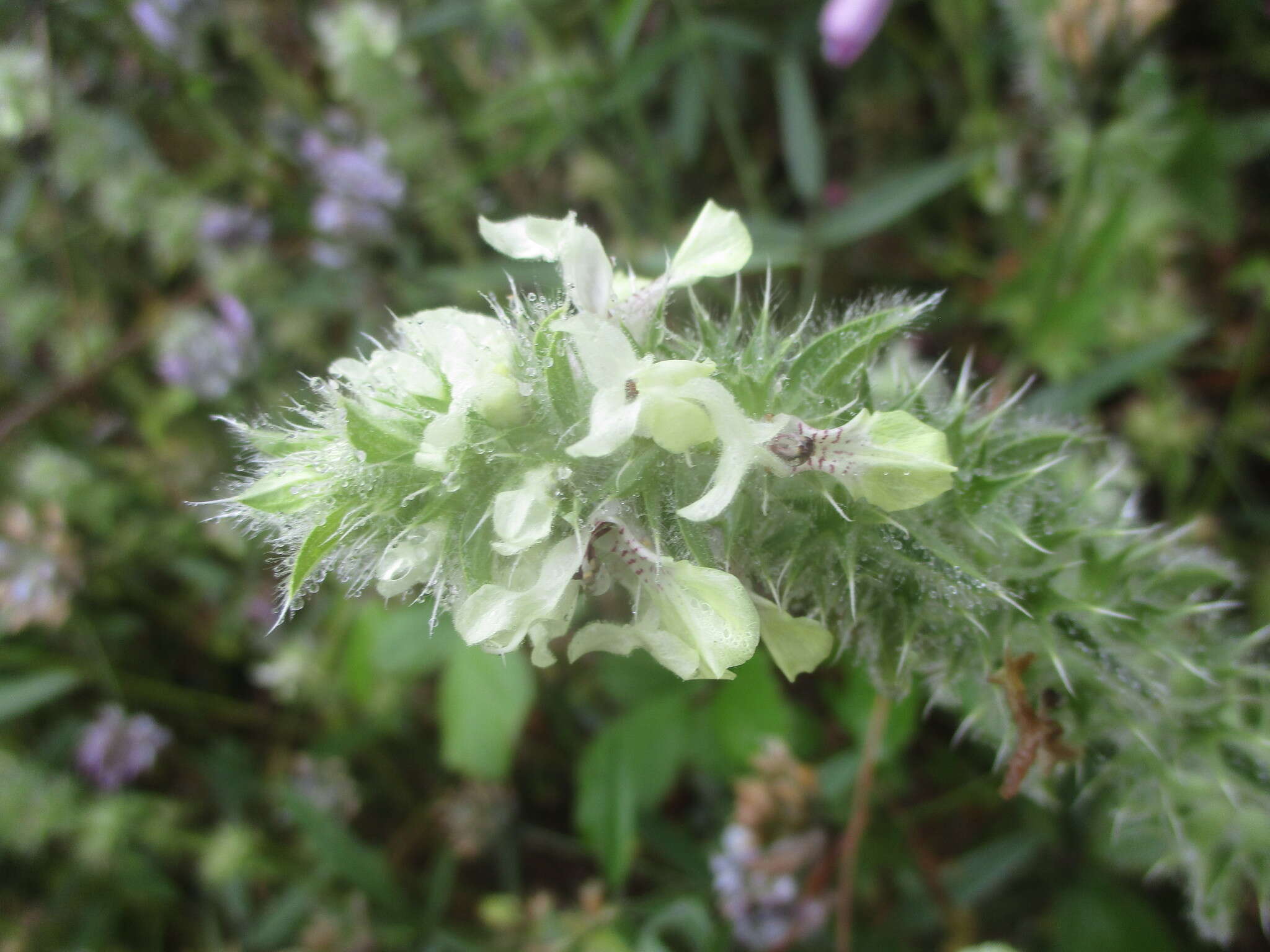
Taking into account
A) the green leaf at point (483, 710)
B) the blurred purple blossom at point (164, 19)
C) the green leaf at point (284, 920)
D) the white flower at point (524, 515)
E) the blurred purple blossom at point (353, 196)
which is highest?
the blurred purple blossom at point (164, 19)

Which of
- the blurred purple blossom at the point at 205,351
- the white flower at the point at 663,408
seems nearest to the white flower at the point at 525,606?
the white flower at the point at 663,408

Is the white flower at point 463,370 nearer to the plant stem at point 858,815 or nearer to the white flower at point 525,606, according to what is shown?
the white flower at point 525,606

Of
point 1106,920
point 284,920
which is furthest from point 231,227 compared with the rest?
point 1106,920

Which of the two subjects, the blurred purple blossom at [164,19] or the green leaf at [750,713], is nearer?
the green leaf at [750,713]

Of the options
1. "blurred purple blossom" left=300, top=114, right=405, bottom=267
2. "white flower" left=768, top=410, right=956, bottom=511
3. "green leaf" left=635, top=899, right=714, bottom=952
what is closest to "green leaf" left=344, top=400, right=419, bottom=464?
"white flower" left=768, top=410, right=956, bottom=511

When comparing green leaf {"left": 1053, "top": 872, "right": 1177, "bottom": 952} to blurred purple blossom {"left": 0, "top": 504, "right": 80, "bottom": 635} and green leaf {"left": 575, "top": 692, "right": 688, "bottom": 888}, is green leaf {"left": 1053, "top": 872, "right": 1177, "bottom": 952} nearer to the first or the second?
green leaf {"left": 575, "top": 692, "right": 688, "bottom": 888}

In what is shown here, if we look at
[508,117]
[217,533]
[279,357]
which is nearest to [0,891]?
[217,533]

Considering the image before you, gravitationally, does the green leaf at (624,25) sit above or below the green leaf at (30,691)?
above

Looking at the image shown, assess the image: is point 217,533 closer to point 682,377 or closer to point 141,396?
point 141,396
